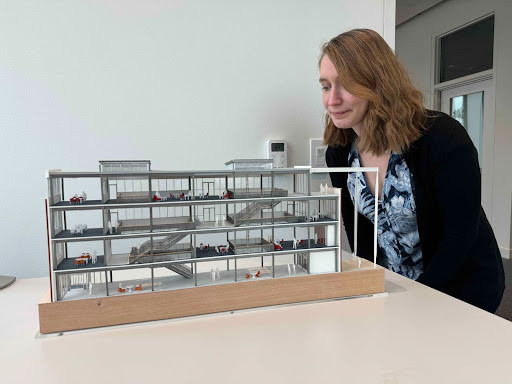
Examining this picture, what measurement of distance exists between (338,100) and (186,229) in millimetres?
581

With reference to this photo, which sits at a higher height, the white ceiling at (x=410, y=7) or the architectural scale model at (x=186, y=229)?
the white ceiling at (x=410, y=7)

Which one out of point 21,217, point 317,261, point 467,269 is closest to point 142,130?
point 21,217

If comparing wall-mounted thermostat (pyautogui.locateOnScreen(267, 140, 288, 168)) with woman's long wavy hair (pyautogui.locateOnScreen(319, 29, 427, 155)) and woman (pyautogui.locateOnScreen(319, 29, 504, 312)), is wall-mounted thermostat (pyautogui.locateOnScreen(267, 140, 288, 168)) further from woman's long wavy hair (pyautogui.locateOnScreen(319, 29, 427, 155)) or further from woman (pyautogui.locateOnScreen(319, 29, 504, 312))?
woman's long wavy hair (pyautogui.locateOnScreen(319, 29, 427, 155))

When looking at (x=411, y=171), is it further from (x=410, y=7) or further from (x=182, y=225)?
(x=410, y=7)

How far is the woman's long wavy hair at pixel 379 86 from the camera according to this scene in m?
1.04

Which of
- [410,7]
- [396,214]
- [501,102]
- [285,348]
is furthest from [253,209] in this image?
[410,7]

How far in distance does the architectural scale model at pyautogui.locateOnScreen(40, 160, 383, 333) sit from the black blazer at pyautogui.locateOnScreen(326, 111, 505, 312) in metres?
0.34

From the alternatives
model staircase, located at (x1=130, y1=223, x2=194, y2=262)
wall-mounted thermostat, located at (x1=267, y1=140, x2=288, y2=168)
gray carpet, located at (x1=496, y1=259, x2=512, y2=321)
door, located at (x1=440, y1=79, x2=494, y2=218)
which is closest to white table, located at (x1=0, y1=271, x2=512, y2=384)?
model staircase, located at (x1=130, y1=223, x2=194, y2=262)

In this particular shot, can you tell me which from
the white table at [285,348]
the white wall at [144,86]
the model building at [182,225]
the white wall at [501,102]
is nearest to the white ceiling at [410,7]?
the white wall at [501,102]

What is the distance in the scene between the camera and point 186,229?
0.89m

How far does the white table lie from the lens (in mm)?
631

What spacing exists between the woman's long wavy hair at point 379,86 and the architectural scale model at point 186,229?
280 millimetres

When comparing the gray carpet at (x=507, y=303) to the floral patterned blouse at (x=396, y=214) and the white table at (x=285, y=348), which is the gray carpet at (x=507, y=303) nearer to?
the floral patterned blouse at (x=396, y=214)

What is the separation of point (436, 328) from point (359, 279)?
0.76 feet
